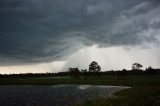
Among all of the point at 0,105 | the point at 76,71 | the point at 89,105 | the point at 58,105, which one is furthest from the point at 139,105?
the point at 76,71

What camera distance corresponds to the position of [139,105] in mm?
29953

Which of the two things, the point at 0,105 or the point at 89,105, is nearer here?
the point at 89,105

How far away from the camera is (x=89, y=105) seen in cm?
3447

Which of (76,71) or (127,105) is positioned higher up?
(76,71)

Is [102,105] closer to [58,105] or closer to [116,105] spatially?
[116,105]

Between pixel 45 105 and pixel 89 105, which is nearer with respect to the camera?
pixel 89 105

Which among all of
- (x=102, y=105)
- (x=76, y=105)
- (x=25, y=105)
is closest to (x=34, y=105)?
(x=25, y=105)

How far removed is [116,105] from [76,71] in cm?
15428

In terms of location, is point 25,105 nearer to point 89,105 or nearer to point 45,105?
point 45,105

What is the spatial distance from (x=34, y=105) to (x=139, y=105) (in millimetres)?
22022

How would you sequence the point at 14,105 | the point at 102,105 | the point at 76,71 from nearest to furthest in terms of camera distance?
the point at 102,105 < the point at 14,105 < the point at 76,71

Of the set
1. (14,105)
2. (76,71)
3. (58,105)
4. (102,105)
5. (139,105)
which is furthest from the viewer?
(76,71)

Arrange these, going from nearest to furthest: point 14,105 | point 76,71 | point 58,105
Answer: point 58,105 < point 14,105 < point 76,71

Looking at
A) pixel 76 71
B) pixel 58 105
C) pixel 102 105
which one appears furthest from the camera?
pixel 76 71
